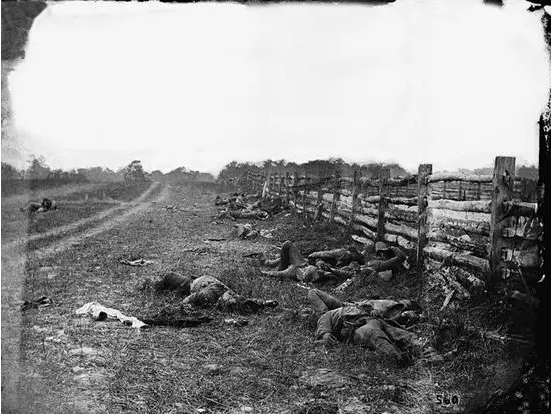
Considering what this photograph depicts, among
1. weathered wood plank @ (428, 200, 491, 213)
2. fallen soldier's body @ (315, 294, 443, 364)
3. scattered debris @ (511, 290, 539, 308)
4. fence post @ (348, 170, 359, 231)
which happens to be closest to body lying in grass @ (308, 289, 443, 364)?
fallen soldier's body @ (315, 294, 443, 364)

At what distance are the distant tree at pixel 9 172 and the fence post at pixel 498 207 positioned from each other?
167 inches

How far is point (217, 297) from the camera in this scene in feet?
13.8

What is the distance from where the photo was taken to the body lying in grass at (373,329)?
12.0 ft

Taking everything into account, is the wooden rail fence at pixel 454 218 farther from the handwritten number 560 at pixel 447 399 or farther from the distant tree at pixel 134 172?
the distant tree at pixel 134 172

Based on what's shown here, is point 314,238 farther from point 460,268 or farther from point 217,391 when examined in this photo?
point 217,391

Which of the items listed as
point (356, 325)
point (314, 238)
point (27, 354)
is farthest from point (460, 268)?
point (27, 354)

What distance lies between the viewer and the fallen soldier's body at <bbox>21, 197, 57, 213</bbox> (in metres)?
2.87

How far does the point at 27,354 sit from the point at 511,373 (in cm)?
351

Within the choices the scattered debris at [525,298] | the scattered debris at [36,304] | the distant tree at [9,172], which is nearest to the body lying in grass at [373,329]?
the scattered debris at [525,298]

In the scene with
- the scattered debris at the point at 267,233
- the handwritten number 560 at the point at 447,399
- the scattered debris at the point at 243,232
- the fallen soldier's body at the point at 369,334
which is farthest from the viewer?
the scattered debris at the point at 267,233

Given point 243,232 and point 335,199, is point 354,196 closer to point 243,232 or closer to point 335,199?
point 335,199

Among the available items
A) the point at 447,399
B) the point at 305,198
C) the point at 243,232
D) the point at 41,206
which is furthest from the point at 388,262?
the point at 305,198

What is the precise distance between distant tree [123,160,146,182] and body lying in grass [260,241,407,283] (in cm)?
202

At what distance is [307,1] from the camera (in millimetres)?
2916
